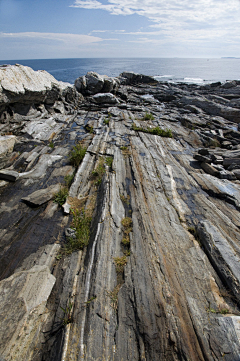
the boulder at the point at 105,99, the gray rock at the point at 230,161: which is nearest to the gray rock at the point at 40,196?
the gray rock at the point at 230,161

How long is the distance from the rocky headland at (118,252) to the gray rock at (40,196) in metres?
0.05

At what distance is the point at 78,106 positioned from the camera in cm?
2564

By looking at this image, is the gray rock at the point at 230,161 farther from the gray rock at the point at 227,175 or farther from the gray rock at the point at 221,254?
the gray rock at the point at 221,254

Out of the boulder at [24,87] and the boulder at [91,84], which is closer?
the boulder at [24,87]

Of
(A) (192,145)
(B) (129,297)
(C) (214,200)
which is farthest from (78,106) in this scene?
(B) (129,297)

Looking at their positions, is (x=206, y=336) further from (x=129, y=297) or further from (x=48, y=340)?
(x=48, y=340)

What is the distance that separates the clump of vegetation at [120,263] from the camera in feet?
16.6

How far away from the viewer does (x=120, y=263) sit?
5199 millimetres

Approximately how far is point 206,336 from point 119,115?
68.3 ft

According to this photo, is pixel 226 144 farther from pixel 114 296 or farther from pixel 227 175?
pixel 114 296

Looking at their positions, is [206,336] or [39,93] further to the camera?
[39,93]

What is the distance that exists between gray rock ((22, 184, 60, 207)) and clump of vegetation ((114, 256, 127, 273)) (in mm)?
4543

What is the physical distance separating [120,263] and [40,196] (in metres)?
5.09

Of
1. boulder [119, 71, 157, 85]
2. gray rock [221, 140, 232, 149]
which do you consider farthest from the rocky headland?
boulder [119, 71, 157, 85]
